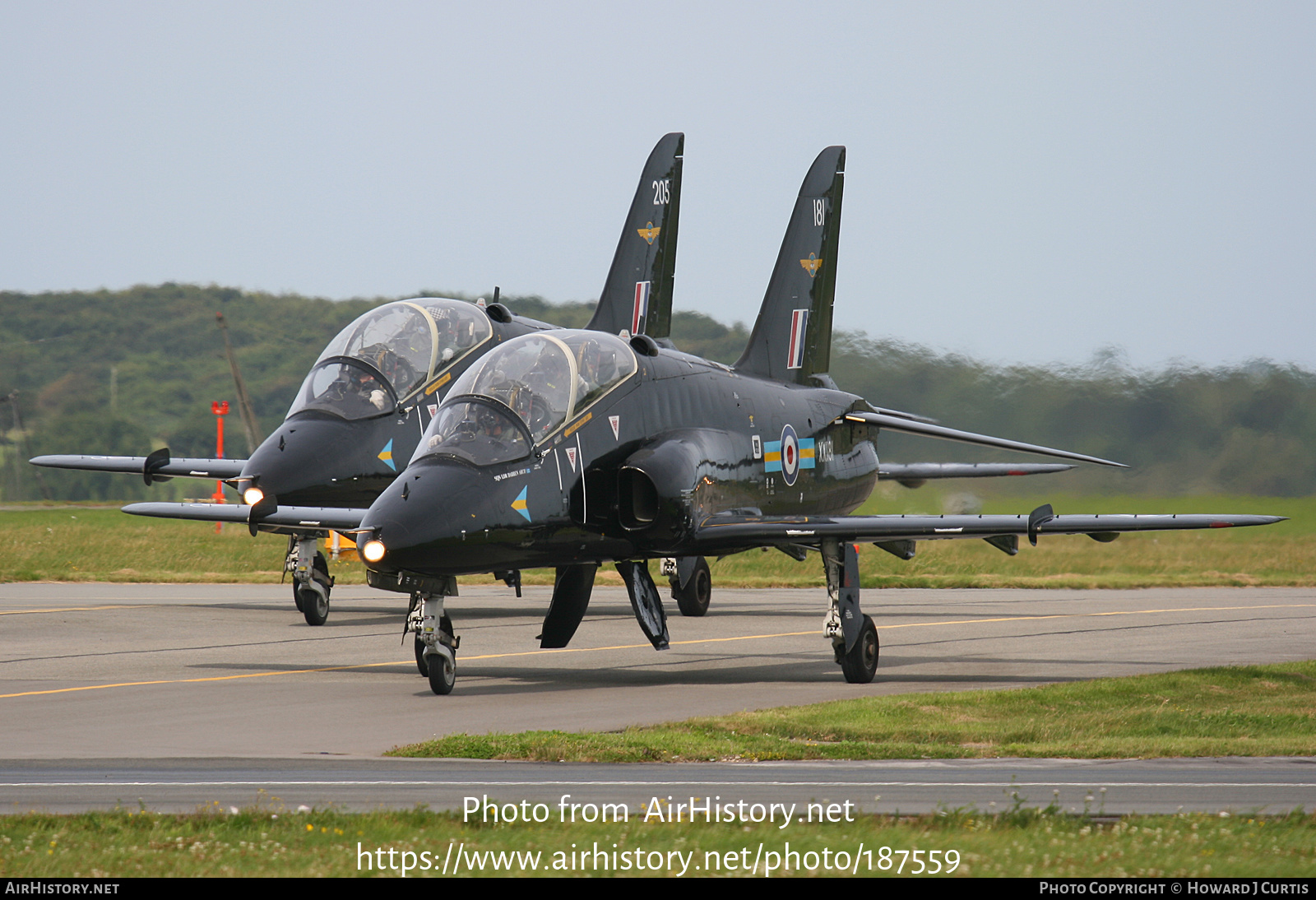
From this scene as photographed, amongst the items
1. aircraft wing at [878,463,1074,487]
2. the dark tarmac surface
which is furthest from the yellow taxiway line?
aircraft wing at [878,463,1074,487]

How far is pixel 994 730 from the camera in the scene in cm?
1320

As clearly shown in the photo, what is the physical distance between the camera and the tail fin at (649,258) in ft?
80.8

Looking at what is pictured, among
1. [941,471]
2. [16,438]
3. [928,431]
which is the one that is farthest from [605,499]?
[16,438]

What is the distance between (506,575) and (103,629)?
6003 mm

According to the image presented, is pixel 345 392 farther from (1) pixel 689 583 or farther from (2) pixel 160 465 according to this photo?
(1) pixel 689 583

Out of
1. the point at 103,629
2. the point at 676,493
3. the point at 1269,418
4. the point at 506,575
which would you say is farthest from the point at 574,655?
the point at 1269,418

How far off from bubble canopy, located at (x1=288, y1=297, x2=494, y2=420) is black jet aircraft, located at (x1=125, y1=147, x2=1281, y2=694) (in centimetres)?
162

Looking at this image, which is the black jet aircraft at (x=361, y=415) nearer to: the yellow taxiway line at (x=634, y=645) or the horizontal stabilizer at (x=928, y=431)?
the yellow taxiway line at (x=634, y=645)

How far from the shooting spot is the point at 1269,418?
107 feet

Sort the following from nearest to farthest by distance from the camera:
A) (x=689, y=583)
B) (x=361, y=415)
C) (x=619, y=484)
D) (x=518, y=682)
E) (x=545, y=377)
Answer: (x=545, y=377) → (x=619, y=484) → (x=518, y=682) → (x=361, y=415) → (x=689, y=583)

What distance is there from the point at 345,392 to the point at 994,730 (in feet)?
33.1

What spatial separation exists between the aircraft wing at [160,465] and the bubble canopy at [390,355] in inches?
124

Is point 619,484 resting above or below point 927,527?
above

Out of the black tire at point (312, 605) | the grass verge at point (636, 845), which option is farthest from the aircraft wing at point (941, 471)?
the grass verge at point (636, 845)
